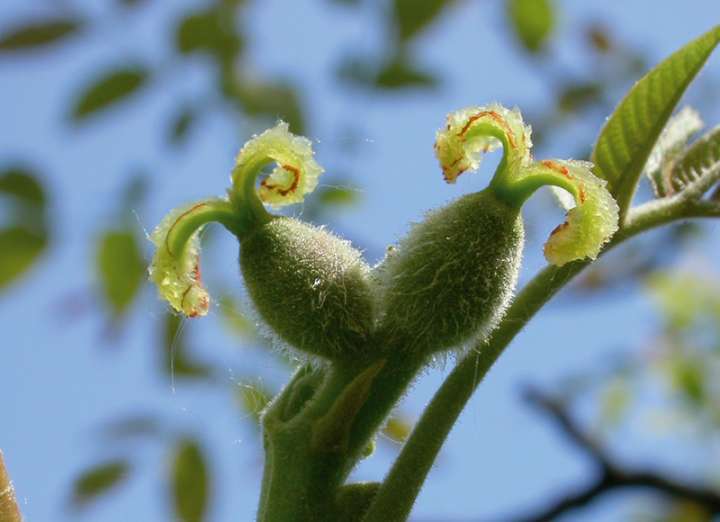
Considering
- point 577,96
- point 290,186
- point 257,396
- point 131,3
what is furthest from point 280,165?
point 577,96

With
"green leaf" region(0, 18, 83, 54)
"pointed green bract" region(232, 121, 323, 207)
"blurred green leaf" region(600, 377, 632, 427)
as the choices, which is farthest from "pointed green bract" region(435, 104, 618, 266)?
"blurred green leaf" region(600, 377, 632, 427)

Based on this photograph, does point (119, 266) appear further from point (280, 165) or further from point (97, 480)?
point (280, 165)

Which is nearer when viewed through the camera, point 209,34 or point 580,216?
point 580,216

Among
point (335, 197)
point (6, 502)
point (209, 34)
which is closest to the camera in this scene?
point (6, 502)

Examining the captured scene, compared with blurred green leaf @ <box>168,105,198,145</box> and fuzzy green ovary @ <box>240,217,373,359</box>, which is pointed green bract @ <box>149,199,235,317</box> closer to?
fuzzy green ovary @ <box>240,217,373,359</box>

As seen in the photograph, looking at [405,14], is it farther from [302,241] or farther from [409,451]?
[409,451]

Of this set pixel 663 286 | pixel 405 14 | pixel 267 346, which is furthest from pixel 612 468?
pixel 663 286
